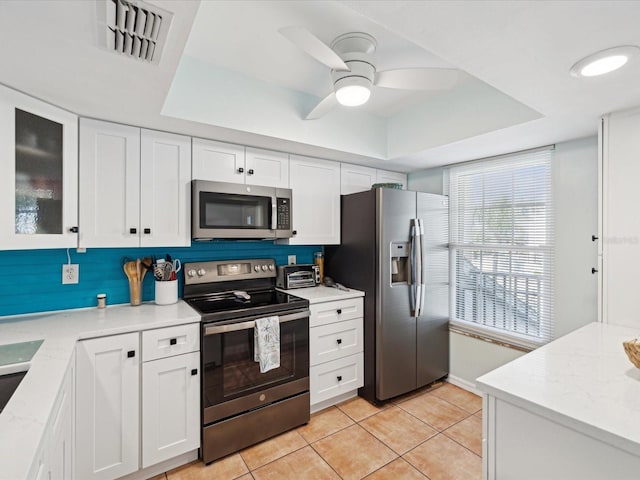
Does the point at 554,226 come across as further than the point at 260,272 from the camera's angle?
No

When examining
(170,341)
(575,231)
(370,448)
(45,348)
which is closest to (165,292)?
(170,341)

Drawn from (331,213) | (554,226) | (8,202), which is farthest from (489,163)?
(8,202)

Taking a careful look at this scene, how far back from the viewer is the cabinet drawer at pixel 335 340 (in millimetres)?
2568

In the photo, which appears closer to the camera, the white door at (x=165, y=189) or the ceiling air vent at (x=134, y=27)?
the ceiling air vent at (x=134, y=27)

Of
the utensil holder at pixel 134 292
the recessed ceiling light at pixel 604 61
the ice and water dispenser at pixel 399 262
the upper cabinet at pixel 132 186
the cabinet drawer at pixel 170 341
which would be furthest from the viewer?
the ice and water dispenser at pixel 399 262

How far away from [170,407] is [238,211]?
136 cm

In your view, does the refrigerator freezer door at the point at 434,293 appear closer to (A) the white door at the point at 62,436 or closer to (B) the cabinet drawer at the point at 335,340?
(B) the cabinet drawer at the point at 335,340

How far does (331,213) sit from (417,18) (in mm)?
2012

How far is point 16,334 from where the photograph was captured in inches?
65.4

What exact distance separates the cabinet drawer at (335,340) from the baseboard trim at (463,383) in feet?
3.61

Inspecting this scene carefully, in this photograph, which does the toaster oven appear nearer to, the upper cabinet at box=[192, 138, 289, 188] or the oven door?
the oven door

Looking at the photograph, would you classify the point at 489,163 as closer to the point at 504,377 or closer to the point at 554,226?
the point at 554,226

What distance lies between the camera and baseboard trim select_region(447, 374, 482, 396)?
3.03 metres

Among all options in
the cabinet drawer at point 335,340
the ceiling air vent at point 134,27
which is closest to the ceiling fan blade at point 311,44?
the ceiling air vent at point 134,27
